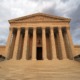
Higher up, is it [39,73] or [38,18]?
[38,18]

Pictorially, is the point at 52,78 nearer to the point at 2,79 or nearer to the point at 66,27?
the point at 2,79

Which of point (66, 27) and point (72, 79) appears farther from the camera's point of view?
point (66, 27)

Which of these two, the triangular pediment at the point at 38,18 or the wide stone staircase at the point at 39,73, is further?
the triangular pediment at the point at 38,18

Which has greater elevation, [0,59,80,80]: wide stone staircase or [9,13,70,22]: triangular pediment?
[9,13,70,22]: triangular pediment

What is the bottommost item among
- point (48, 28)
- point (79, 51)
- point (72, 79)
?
point (72, 79)

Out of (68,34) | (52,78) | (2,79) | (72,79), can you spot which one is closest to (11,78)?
(2,79)

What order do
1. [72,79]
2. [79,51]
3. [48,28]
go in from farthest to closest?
[48,28], [79,51], [72,79]

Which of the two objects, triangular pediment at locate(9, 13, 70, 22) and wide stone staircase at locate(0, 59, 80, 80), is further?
triangular pediment at locate(9, 13, 70, 22)

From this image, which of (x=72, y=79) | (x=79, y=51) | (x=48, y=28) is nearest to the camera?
(x=72, y=79)

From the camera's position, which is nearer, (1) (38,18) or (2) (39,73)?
(2) (39,73)

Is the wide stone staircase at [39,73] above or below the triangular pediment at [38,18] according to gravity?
below

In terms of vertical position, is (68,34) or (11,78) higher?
(68,34)

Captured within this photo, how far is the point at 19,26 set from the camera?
39.0 meters

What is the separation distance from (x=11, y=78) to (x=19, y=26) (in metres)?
24.6
